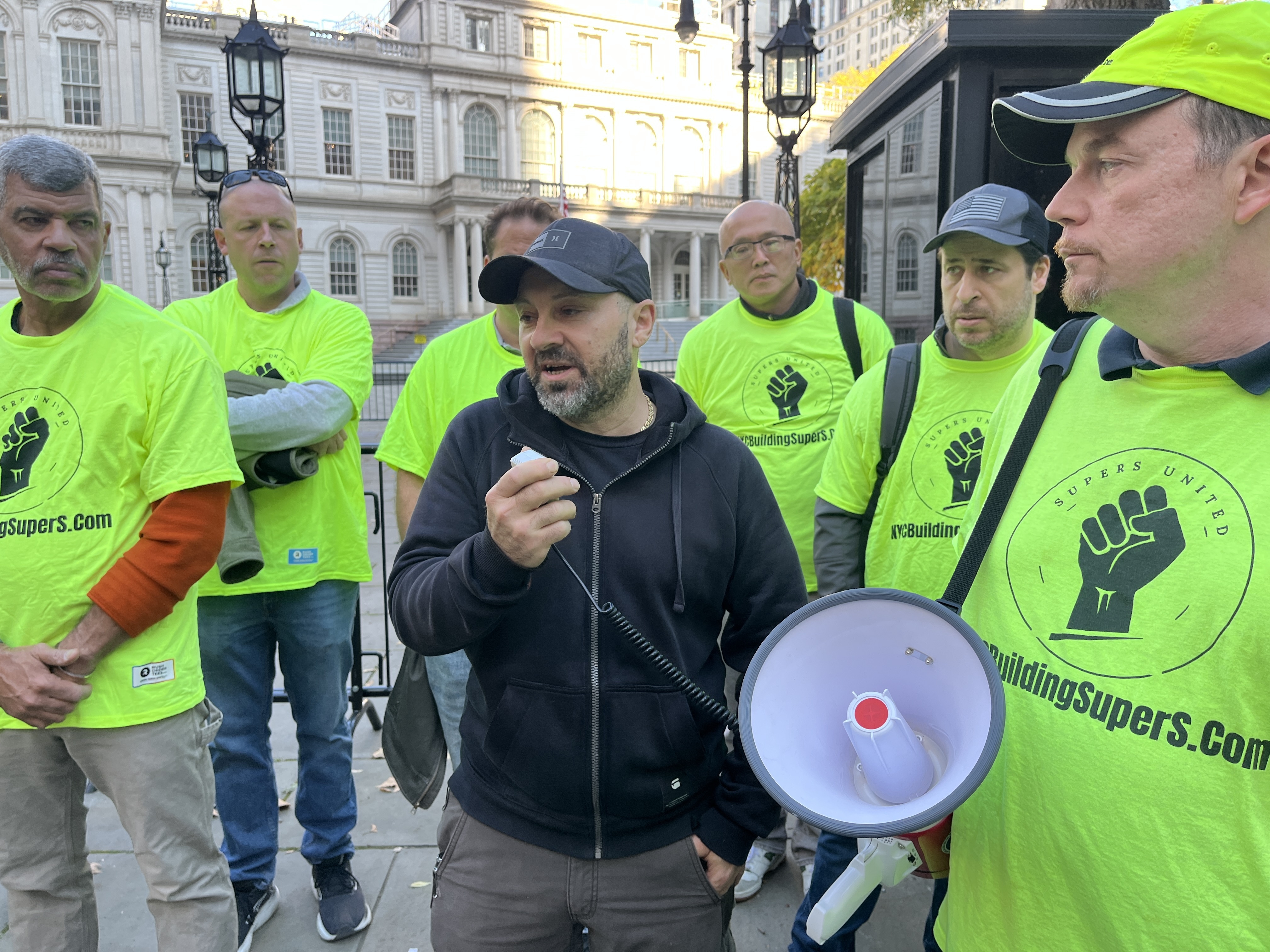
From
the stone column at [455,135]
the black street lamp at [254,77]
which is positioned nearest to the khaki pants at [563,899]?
the black street lamp at [254,77]

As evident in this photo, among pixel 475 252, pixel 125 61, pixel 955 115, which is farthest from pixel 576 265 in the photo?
pixel 475 252

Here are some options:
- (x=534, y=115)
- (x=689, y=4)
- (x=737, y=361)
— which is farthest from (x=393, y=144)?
(x=737, y=361)

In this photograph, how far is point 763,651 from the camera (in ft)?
5.19

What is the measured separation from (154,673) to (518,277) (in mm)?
1564

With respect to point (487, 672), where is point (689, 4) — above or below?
above

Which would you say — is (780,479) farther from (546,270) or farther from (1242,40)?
(1242,40)

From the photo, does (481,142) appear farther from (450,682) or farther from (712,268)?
(450,682)

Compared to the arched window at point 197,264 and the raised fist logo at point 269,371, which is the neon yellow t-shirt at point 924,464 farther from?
the arched window at point 197,264

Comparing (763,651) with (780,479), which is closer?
(763,651)

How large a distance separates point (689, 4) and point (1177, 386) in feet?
48.2

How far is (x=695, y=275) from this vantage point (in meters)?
54.2

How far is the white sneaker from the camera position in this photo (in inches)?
138

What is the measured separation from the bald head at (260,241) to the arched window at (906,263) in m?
3.37

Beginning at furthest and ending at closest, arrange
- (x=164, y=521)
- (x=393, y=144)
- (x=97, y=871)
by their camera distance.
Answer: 1. (x=393, y=144)
2. (x=97, y=871)
3. (x=164, y=521)
